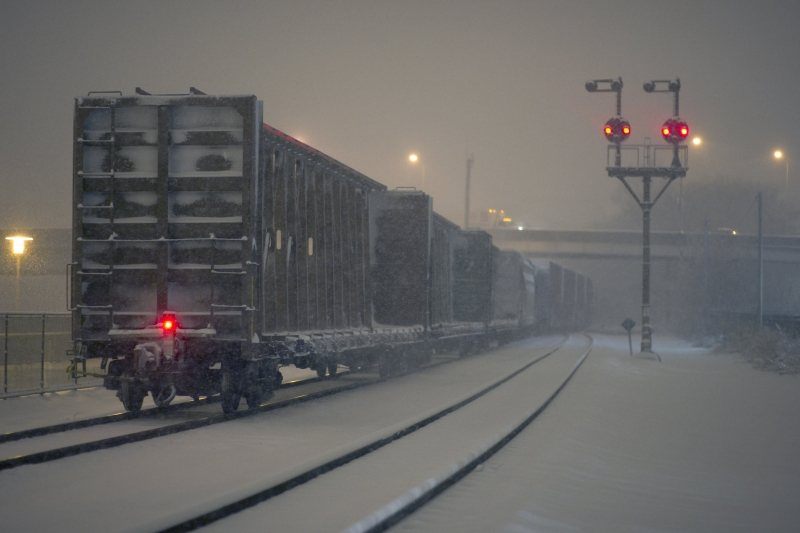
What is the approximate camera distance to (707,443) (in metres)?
11.5

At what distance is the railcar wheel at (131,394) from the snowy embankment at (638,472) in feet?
16.8

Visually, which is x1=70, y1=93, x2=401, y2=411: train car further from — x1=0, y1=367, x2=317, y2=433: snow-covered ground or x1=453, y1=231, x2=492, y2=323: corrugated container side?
x1=453, y1=231, x2=492, y2=323: corrugated container side

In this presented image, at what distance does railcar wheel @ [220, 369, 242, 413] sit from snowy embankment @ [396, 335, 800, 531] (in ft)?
12.7

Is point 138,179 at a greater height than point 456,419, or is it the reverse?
point 138,179

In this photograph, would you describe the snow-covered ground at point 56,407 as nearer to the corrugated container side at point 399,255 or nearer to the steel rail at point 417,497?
the steel rail at point 417,497

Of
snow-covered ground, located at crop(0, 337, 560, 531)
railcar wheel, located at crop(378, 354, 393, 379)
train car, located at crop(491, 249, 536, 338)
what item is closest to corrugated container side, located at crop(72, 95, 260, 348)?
snow-covered ground, located at crop(0, 337, 560, 531)

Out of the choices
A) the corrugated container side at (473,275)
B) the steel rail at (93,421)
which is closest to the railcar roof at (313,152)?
the steel rail at (93,421)

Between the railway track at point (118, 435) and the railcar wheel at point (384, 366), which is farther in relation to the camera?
the railcar wheel at point (384, 366)

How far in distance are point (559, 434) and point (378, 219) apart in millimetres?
9345

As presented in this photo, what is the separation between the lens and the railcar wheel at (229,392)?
12781mm

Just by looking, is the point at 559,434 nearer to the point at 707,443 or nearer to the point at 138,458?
the point at 707,443

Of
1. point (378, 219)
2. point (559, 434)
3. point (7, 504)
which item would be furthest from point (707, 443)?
point (378, 219)

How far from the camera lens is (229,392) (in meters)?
12.9

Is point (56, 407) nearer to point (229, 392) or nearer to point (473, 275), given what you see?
point (229, 392)
